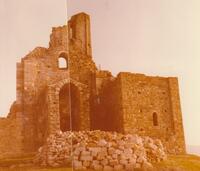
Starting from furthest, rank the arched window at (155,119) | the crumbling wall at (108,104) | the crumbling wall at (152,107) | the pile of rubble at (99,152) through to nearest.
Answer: the arched window at (155,119) → the crumbling wall at (108,104) → the crumbling wall at (152,107) → the pile of rubble at (99,152)

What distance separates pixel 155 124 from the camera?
87.9ft

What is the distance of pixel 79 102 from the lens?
26.7 m

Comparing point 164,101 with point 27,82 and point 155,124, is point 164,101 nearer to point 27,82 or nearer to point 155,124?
point 155,124

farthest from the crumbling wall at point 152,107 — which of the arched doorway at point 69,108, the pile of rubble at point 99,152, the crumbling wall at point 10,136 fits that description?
the crumbling wall at point 10,136

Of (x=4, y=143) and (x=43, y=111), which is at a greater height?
(x=43, y=111)

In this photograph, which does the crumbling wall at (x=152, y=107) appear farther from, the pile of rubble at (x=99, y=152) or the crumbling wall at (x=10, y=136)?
the crumbling wall at (x=10, y=136)

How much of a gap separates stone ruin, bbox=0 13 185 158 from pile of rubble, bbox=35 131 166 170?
493 cm

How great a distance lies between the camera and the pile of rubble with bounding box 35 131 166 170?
1834cm

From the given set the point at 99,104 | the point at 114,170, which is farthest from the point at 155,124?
the point at 114,170

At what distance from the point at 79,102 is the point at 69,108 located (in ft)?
6.19

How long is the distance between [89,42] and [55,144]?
537 inches

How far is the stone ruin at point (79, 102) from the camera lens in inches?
1019

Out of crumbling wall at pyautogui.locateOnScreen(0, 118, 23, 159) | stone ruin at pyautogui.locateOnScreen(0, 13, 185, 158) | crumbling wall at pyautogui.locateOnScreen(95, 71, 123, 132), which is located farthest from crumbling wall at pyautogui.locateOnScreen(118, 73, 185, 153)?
crumbling wall at pyautogui.locateOnScreen(0, 118, 23, 159)

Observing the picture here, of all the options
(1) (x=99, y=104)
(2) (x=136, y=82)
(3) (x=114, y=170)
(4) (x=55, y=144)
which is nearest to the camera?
(3) (x=114, y=170)
